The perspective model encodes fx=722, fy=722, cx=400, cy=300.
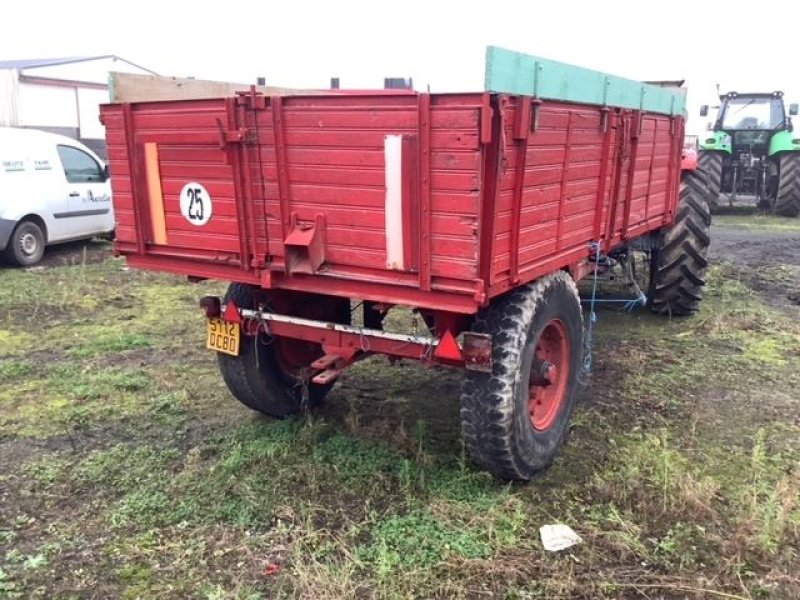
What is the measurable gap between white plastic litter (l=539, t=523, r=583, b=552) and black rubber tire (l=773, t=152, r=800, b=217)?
1393 centimetres

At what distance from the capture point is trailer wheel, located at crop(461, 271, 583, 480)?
11.1ft

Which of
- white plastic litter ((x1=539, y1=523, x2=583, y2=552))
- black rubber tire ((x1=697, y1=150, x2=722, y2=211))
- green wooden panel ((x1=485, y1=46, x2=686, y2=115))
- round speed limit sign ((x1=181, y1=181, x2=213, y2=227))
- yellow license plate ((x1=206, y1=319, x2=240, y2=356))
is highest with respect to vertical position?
green wooden panel ((x1=485, y1=46, x2=686, y2=115))

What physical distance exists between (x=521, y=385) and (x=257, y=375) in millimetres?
1621

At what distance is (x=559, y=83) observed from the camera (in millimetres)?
3445

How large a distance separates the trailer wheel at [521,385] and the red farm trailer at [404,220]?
1cm

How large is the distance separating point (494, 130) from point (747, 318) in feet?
16.4

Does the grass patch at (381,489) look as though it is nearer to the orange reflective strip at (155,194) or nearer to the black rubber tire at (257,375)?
the black rubber tire at (257,375)

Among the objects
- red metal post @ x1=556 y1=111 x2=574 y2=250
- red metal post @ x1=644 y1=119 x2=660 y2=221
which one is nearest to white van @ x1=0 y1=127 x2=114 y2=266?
red metal post @ x1=644 y1=119 x2=660 y2=221

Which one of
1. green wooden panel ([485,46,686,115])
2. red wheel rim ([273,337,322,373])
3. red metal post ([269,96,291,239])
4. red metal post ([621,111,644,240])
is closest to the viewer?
green wooden panel ([485,46,686,115])

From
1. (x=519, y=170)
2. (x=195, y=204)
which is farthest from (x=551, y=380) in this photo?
(x=195, y=204)

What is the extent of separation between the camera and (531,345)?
11.7ft

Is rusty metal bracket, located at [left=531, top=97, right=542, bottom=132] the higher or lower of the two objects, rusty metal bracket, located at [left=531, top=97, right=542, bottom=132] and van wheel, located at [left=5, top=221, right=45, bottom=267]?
the higher

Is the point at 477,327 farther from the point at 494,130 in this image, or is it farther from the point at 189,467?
the point at 189,467

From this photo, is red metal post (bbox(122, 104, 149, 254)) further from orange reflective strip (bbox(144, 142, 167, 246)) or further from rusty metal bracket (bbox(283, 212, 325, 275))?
rusty metal bracket (bbox(283, 212, 325, 275))
